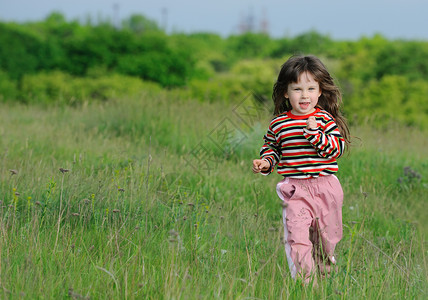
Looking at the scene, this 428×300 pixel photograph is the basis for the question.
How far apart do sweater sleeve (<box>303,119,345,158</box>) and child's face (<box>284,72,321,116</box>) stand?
0.16m

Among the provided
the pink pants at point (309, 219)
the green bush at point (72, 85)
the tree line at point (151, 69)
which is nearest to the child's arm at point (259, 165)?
the pink pants at point (309, 219)

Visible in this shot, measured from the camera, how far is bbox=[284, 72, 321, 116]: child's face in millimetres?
3209

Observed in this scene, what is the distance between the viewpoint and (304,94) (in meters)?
3.20

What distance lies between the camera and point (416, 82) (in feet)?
57.1

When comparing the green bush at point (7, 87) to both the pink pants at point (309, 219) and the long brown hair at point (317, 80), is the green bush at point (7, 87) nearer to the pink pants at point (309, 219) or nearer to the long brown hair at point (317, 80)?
the long brown hair at point (317, 80)

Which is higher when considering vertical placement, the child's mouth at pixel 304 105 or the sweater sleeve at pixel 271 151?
the child's mouth at pixel 304 105

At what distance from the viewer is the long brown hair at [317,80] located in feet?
10.7

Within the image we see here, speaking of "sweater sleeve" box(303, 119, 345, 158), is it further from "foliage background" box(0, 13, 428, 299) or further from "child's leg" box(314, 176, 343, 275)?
"foliage background" box(0, 13, 428, 299)

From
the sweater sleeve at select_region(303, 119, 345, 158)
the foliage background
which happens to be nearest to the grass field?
the foliage background

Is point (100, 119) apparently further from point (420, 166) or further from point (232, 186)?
point (420, 166)

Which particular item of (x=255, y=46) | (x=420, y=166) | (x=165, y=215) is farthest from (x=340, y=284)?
(x=255, y=46)

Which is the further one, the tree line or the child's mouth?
the tree line

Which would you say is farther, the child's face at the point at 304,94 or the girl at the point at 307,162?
the child's face at the point at 304,94

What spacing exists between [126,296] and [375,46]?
19811 millimetres
